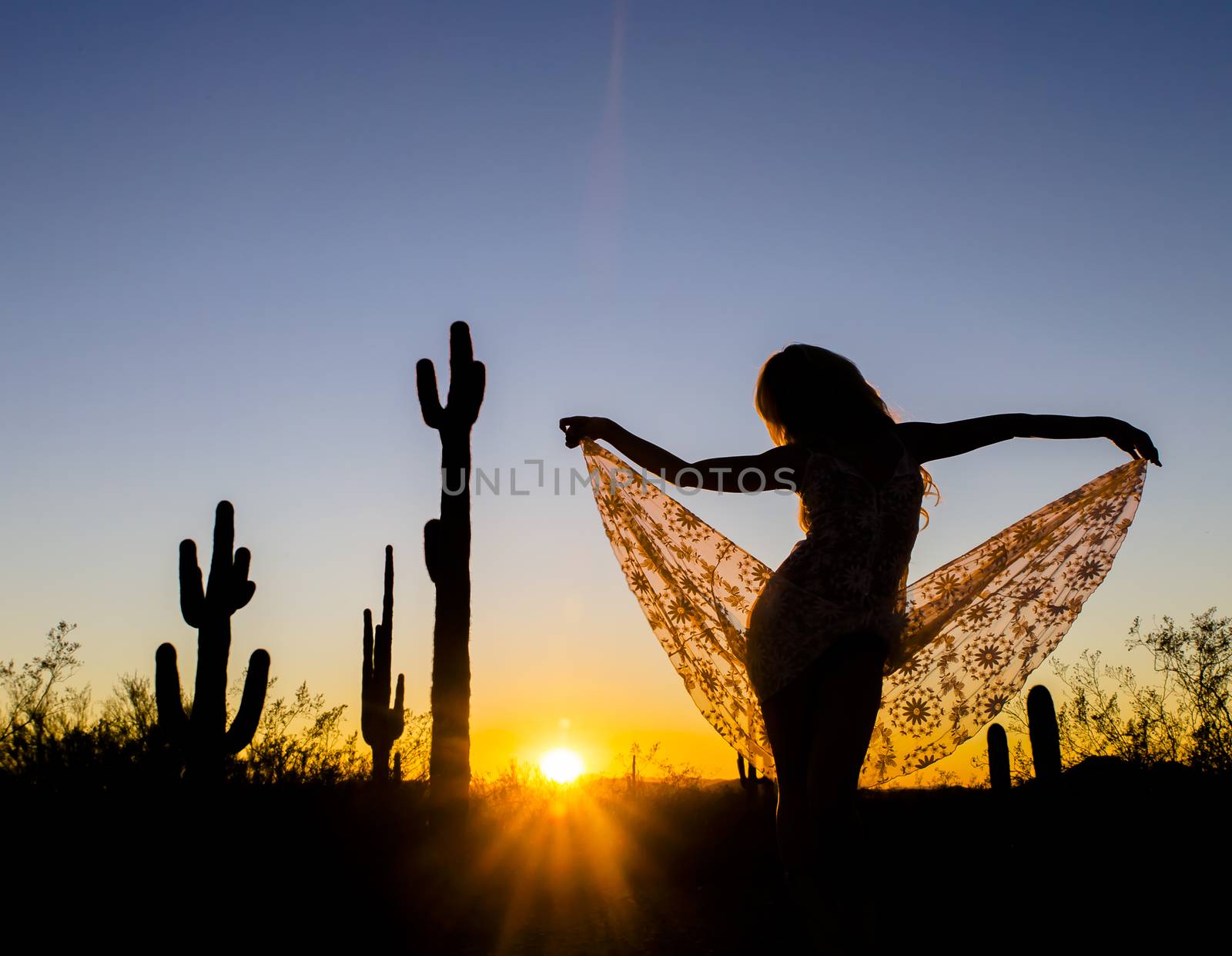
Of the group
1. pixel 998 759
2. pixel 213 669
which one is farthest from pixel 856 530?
pixel 213 669

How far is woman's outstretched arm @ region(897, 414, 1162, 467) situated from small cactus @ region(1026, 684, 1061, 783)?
432 centimetres

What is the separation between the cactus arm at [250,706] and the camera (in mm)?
8633

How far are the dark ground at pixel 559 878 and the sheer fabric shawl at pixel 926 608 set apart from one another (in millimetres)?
828

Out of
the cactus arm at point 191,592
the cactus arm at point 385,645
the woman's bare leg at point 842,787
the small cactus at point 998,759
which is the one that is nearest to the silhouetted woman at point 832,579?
the woman's bare leg at point 842,787

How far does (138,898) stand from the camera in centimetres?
511

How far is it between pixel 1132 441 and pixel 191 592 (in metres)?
8.37

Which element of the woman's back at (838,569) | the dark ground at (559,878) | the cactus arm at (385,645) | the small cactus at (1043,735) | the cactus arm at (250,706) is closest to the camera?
the woman's back at (838,569)

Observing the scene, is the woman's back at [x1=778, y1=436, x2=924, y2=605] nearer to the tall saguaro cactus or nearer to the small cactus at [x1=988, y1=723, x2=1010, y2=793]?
the tall saguaro cactus

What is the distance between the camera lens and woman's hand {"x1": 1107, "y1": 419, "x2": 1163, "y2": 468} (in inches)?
125

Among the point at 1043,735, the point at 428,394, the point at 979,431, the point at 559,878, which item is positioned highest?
the point at 428,394

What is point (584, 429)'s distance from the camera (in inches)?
139

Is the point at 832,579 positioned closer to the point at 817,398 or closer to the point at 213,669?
the point at 817,398

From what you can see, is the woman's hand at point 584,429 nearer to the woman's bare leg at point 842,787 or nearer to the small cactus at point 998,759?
the woman's bare leg at point 842,787

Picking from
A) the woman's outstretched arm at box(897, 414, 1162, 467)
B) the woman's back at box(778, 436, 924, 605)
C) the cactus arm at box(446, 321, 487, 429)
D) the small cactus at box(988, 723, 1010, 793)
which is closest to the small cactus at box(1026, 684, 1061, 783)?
the small cactus at box(988, 723, 1010, 793)
